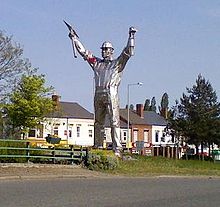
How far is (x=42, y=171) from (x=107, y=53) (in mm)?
9111

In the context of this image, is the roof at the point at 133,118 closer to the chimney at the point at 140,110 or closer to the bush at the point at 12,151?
the chimney at the point at 140,110

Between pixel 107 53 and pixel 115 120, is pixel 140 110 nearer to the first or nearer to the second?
pixel 115 120

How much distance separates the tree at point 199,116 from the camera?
69562mm

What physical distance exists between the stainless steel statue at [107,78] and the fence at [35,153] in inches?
136

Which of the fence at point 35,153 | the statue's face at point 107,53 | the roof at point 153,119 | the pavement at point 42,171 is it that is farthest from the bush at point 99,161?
the roof at point 153,119

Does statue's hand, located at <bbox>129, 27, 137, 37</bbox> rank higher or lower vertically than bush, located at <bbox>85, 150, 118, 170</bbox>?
higher

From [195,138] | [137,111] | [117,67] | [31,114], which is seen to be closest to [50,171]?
[117,67]

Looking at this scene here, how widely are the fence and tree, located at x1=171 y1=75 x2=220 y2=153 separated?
4143 cm

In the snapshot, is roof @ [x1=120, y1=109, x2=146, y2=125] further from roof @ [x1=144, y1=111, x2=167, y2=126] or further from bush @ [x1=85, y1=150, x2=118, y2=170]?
bush @ [x1=85, y1=150, x2=118, y2=170]

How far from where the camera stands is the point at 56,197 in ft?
51.1

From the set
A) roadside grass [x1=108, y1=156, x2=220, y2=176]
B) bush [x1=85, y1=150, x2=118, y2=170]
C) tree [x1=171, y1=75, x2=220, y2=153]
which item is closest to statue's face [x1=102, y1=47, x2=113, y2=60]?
bush [x1=85, y1=150, x2=118, y2=170]

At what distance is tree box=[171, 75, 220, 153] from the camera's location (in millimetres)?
69562

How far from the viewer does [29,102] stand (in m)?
54.9

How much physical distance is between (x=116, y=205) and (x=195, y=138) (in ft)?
186
